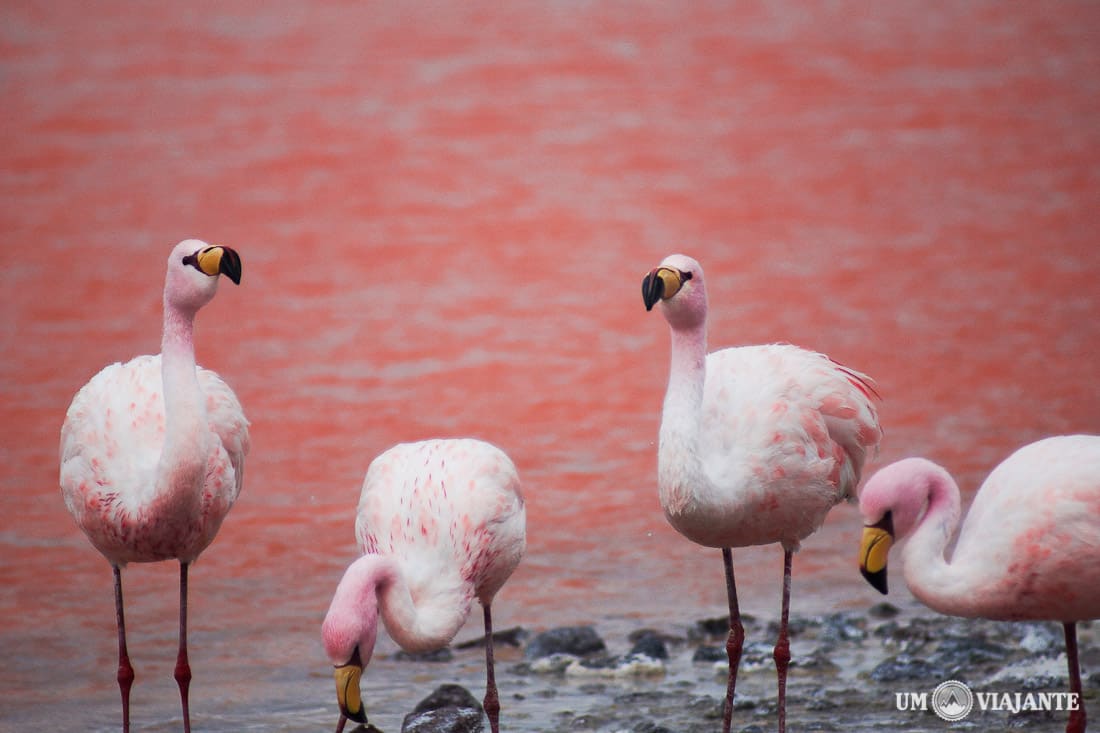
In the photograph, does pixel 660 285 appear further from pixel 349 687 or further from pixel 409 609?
pixel 349 687

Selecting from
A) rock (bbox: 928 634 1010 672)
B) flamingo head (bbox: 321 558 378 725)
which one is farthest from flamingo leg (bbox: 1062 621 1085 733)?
flamingo head (bbox: 321 558 378 725)

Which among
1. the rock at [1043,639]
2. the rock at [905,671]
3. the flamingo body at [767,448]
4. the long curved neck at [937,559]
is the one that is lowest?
the rock at [905,671]

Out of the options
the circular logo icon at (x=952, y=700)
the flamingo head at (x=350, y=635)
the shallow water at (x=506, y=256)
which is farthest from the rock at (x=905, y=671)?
the flamingo head at (x=350, y=635)

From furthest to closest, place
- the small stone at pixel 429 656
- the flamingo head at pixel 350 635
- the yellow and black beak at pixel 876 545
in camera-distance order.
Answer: the small stone at pixel 429 656
the yellow and black beak at pixel 876 545
the flamingo head at pixel 350 635

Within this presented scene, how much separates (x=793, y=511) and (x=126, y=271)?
7603 millimetres

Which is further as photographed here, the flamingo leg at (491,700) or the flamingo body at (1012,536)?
the flamingo leg at (491,700)

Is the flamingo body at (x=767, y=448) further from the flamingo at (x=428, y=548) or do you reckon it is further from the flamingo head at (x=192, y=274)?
the flamingo head at (x=192, y=274)

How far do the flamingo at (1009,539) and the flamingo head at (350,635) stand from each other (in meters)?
1.59

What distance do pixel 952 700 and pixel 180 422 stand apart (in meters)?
2.97

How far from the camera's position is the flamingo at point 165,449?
542cm

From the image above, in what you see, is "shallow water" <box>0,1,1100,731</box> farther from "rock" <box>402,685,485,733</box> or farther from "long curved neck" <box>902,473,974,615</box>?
"long curved neck" <box>902,473,974,615</box>

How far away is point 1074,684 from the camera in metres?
5.14

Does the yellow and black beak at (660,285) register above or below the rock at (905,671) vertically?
above
